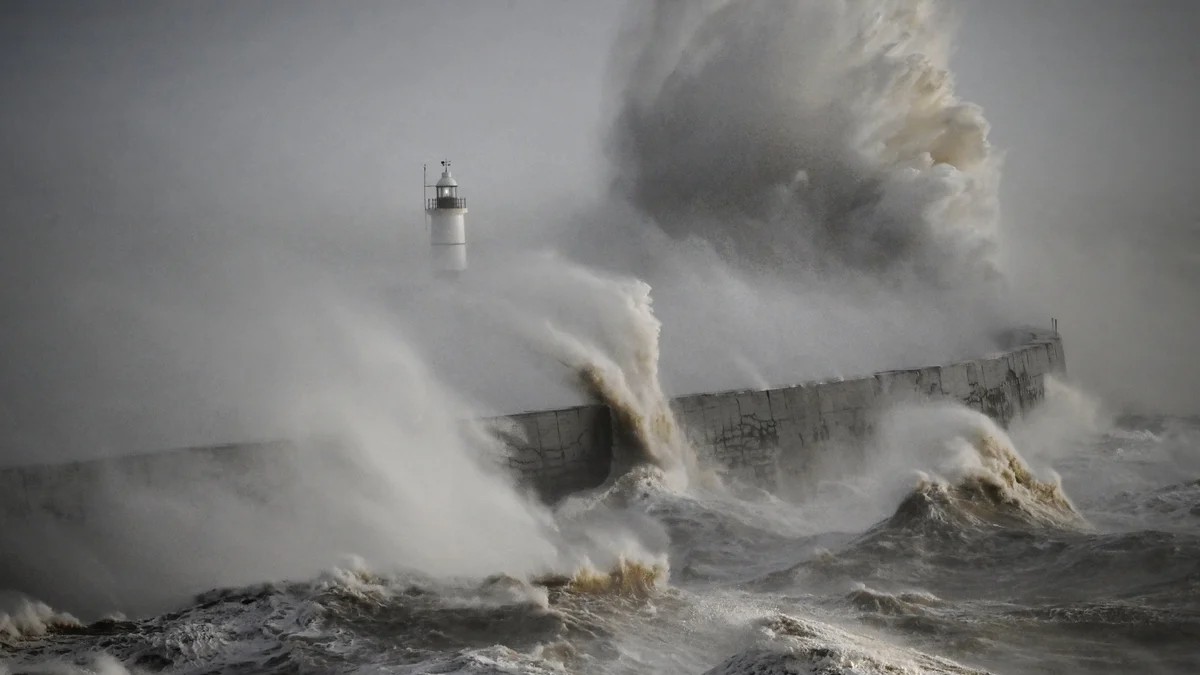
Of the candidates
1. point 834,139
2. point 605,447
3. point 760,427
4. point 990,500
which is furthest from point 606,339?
point 834,139

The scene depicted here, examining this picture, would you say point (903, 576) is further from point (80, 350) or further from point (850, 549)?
point (80, 350)

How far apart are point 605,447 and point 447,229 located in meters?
10.6

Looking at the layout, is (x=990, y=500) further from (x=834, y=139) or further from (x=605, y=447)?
(x=834, y=139)

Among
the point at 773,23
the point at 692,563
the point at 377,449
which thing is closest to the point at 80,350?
the point at 377,449

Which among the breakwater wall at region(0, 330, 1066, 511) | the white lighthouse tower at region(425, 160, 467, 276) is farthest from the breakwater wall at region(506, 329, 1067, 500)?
the white lighthouse tower at region(425, 160, 467, 276)

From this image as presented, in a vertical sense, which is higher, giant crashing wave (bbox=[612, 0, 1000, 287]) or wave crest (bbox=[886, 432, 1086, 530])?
giant crashing wave (bbox=[612, 0, 1000, 287])

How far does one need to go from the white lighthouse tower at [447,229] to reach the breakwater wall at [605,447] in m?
9.76

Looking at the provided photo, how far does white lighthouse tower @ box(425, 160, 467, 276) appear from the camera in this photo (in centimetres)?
1938

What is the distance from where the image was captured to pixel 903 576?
6.85 metres

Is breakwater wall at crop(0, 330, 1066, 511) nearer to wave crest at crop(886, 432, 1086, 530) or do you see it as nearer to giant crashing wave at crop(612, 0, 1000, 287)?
wave crest at crop(886, 432, 1086, 530)

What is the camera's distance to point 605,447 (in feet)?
32.0

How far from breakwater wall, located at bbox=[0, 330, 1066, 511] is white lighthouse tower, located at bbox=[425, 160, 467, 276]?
9765mm

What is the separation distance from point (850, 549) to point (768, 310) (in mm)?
7442

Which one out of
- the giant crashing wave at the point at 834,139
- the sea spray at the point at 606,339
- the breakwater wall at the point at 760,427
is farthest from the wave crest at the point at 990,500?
the giant crashing wave at the point at 834,139
